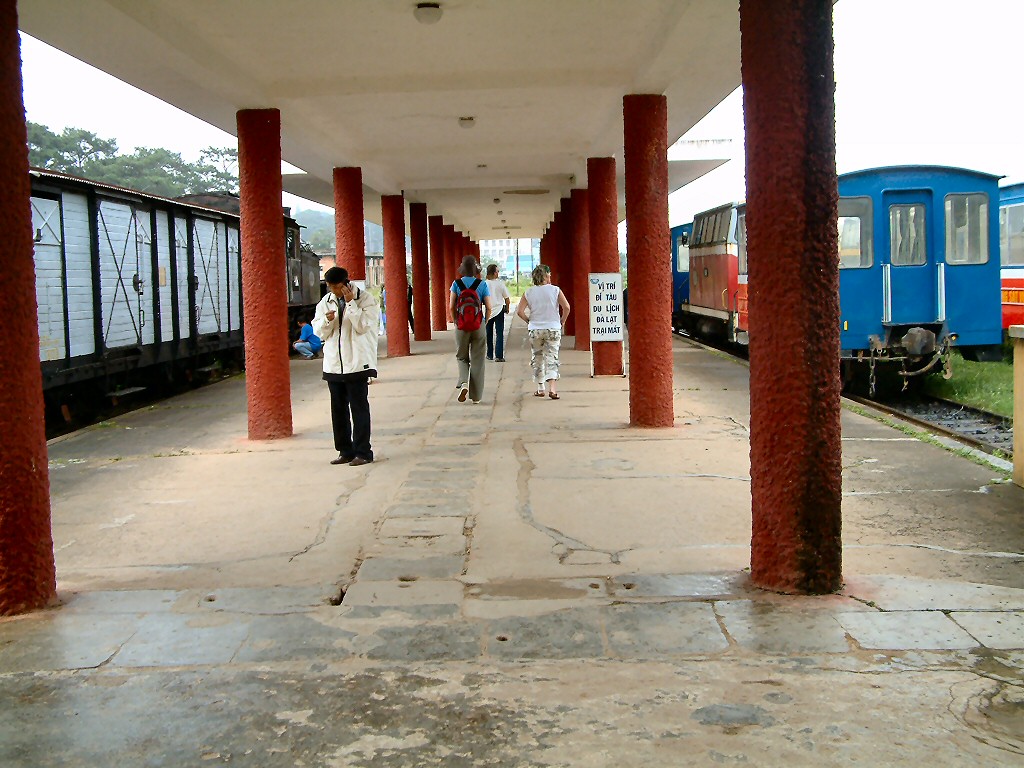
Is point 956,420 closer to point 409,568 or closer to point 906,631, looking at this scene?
point 906,631

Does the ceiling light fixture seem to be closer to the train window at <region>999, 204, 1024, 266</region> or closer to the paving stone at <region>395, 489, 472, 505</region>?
the paving stone at <region>395, 489, 472, 505</region>

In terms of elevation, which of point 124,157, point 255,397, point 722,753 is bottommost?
point 722,753

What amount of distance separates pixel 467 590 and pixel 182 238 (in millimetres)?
12855

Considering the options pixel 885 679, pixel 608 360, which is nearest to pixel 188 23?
pixel 885 679

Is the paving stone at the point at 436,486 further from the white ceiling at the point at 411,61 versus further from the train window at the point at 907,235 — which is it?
the train window at the point at 907,235

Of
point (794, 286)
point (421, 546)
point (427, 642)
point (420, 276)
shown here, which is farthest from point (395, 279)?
point (427, 642)

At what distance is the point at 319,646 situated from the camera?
15.0 feet

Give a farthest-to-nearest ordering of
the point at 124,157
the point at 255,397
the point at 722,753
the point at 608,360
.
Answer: the point at 124,157 → the point at 608,360 → the point at 255,397 → the point at 722,753

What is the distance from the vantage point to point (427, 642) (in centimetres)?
461

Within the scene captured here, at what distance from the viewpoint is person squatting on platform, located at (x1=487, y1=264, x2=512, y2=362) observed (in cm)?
1719

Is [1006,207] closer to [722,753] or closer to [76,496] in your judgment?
[76,496]

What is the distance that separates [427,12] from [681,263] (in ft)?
79.5

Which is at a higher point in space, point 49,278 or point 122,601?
point 49,278

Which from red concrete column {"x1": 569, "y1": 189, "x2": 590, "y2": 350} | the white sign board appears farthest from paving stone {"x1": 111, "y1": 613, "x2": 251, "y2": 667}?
red concrete column {"x1": 569, "y1": 189, "x2": 590, "y2": 350}
